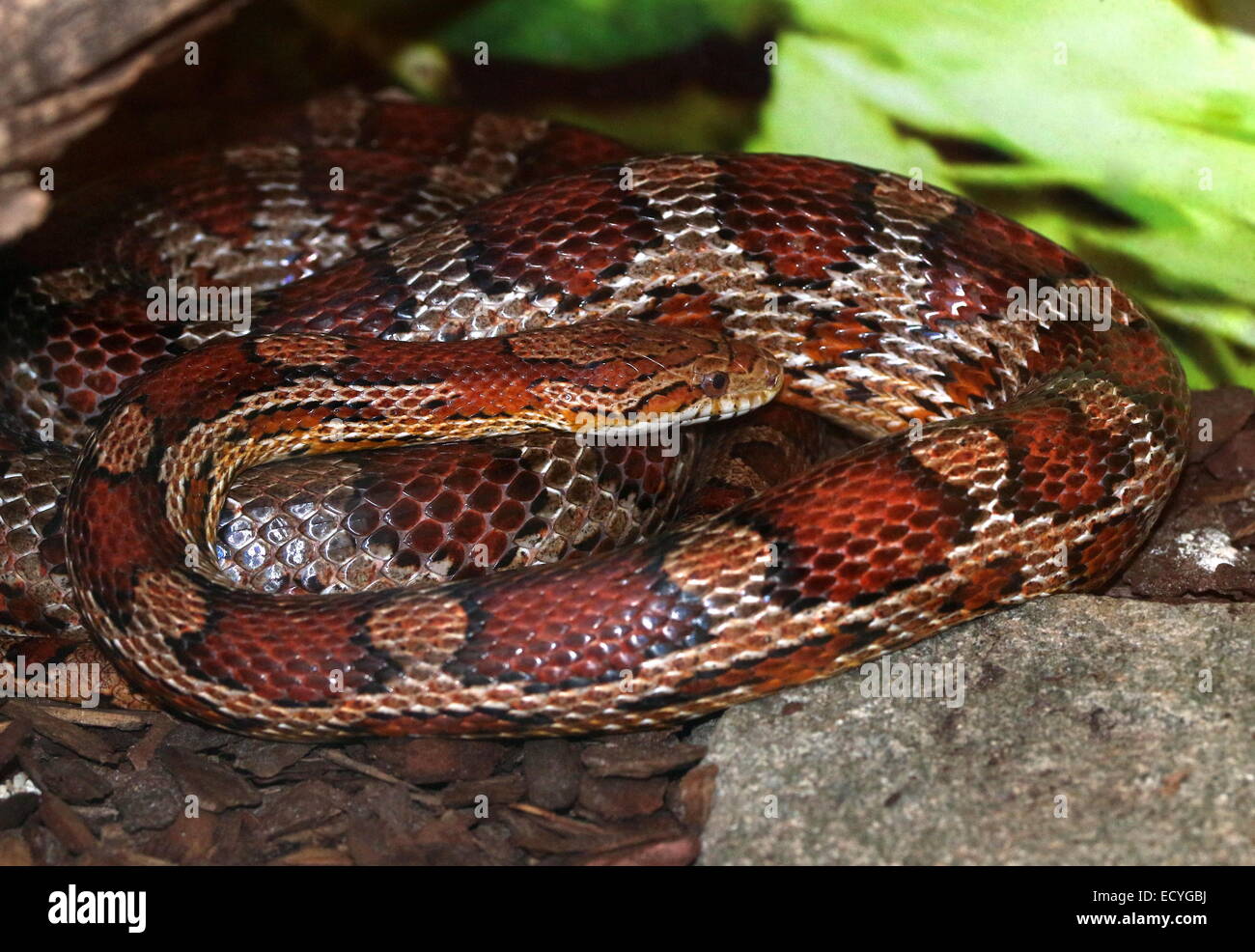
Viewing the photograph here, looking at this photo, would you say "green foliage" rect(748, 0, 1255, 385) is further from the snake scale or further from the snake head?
the snake head

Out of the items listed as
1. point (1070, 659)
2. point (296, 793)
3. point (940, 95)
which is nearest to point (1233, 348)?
point (940, 95)

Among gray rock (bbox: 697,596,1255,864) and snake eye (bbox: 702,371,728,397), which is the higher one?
snake eye (bbox: 702,371,728,397)

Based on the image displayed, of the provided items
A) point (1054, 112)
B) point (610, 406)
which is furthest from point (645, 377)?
point (1054, 112)

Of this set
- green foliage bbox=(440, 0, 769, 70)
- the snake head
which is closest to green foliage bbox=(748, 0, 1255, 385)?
green foliage bbox=(440, 0, 769, 70)

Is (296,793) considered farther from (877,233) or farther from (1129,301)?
(1129,301)

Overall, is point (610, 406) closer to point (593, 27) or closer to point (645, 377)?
point (645, 377)

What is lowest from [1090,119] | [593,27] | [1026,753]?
[1026,753]
